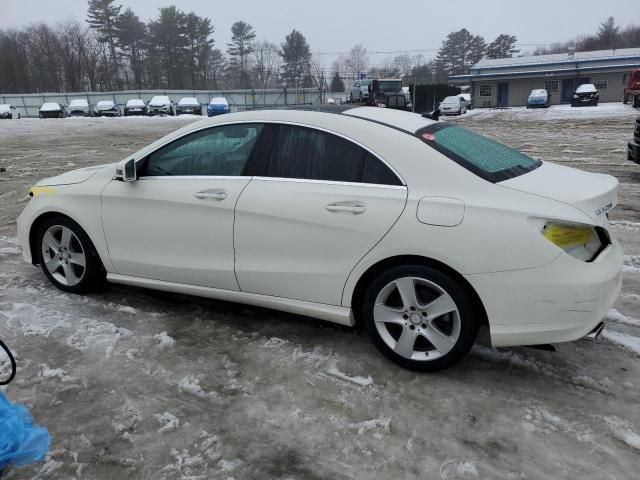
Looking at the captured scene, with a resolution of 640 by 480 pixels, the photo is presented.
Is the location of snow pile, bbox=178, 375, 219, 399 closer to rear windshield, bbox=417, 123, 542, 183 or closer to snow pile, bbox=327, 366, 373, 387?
snow pile, bbox=327, 366, 373, 387

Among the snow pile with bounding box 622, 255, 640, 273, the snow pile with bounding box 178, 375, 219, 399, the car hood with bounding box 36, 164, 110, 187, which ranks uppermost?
the car hood with bounding box 36, 164, 110, 187

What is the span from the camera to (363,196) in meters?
3.17

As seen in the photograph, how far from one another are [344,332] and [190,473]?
5.34 feet

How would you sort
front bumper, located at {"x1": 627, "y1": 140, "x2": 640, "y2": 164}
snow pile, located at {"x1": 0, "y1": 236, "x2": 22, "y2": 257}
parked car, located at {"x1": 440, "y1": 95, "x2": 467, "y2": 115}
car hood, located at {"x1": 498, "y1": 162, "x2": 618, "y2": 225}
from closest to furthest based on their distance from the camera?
car hood, located at {"x1": 498, "y1": 162, "x2": 618, "y2": 225} → snow pile, located at {"x1": 0, "y1": 236, "x2": 22, "y2": 257} → front bumper, located at {"x1": 627, "y1": 140, "x2": 640, "y2": 164} → parked car, located at {"x1": 440, "y1": 95, "x2": 467, "y2": 115}

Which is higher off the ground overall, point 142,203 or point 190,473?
point 142,203

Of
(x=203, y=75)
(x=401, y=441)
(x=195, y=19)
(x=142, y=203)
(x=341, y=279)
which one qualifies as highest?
(x=195, y=19)

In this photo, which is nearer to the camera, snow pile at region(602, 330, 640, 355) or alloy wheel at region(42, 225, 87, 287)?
snow pile at region(602, 330, 640, 355)

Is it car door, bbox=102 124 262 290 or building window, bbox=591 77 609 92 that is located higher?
building window, bbox=591 77 609 92

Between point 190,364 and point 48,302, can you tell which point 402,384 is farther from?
point 48,302

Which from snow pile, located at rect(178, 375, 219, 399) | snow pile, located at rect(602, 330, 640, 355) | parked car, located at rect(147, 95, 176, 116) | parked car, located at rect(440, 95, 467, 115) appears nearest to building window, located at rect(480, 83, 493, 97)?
parked car, located at rect(440, 95, 467, 115)

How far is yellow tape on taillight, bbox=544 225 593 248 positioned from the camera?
276 cm

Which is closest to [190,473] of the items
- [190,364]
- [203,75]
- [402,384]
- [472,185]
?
[190,364]

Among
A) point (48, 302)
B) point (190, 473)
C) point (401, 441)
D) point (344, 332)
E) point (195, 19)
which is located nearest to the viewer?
point (190, 473)

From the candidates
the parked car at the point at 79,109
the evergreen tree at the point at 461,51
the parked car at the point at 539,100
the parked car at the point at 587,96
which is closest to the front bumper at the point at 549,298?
the parked car at the point at 539,100
